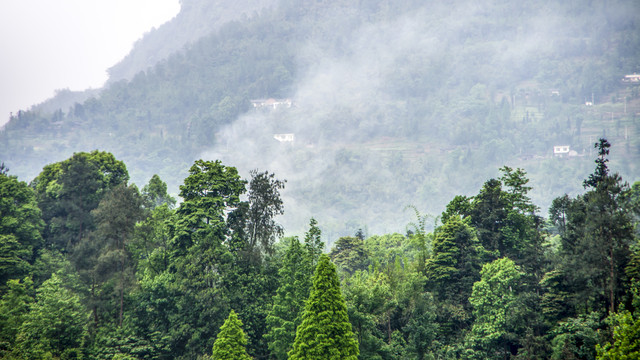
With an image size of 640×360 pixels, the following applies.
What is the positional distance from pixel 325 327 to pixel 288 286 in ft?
26.3

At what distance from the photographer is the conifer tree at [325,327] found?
130ft

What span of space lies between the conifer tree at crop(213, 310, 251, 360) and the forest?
90 mm

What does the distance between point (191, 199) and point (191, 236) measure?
3543mm

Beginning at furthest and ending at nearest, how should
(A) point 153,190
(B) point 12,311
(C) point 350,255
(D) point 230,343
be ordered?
(C) point 350,255 → (A) point 153,190 → (B) point 12,311 → (D) point 230,343

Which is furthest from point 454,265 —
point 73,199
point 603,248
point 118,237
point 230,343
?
point 73,199

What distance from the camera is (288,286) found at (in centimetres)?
4716

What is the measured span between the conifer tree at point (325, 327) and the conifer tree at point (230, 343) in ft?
12.2

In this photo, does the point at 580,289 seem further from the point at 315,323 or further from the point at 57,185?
the point at 57,185

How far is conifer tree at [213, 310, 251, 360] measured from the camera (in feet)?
133

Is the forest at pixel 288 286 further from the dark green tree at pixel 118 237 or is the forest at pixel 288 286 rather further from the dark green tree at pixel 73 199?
the dark green tree at pixel 73 199

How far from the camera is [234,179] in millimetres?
53500

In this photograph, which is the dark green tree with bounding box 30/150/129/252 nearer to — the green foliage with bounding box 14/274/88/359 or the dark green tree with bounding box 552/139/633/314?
the green foliage with bounding box 14/274/88/359

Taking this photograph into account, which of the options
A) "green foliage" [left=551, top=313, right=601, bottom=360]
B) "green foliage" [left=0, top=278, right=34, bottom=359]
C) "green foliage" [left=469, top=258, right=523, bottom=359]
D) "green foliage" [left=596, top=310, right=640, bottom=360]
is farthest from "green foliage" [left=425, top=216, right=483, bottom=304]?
"green foliage" [left=0, top=278, right=34, bottom=359]

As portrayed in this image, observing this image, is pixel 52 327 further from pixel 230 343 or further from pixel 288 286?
pixel 288 286
